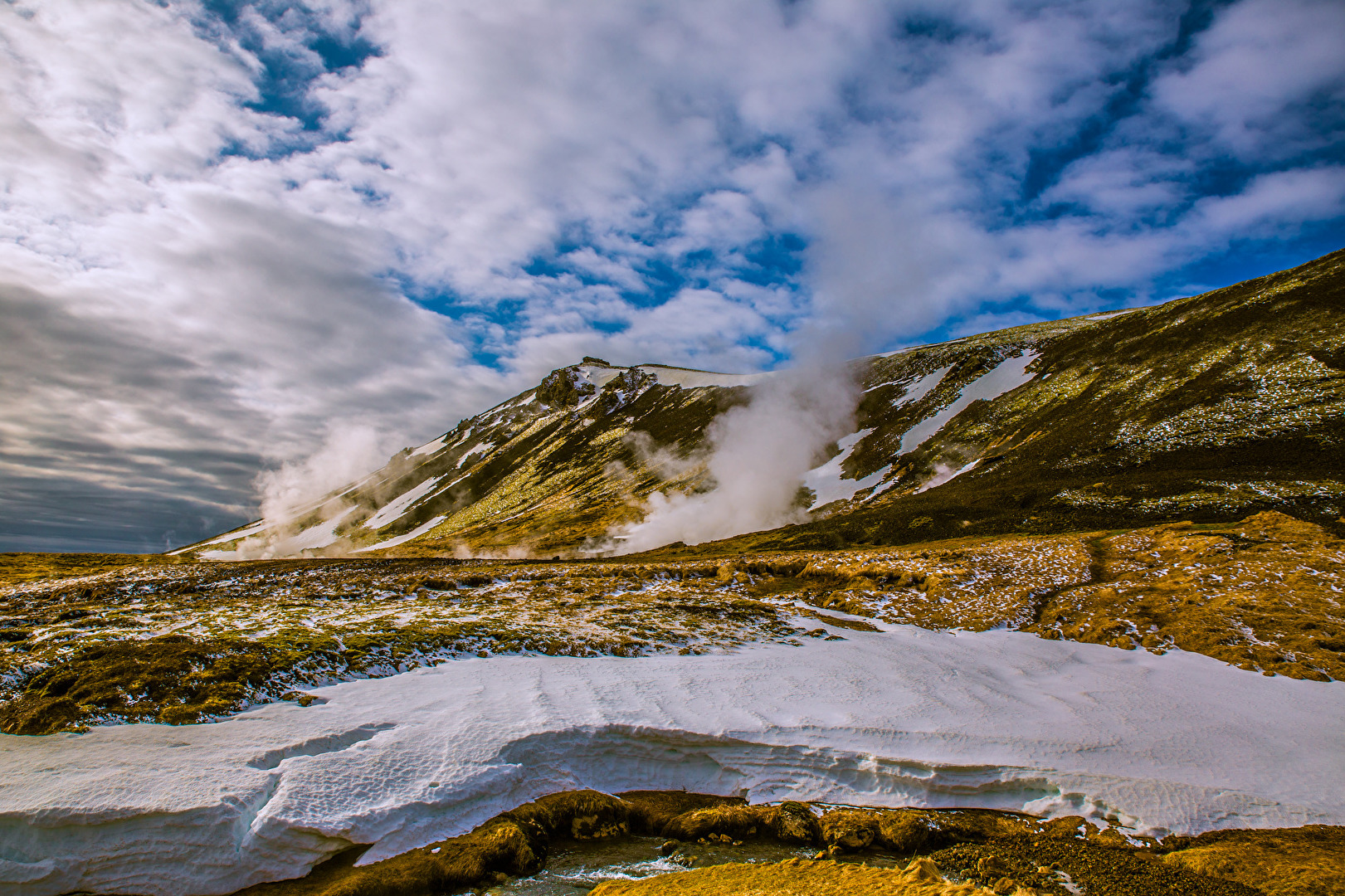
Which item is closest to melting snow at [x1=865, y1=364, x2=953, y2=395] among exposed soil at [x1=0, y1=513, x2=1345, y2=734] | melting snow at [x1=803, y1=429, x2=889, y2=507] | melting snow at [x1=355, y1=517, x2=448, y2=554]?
melting snow at [x1=803, y1=429, x2=889, y2=507]

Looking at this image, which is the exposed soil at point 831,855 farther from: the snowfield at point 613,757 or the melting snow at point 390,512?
the melting snow at point 390,512

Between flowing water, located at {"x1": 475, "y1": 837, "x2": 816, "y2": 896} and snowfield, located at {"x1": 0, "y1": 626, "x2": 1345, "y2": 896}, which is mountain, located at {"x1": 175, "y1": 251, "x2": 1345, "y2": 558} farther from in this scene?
flowing water, located at {"x1": 475, "y1": 837, "x2": 816, "y2": 896}

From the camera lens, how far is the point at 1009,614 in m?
33.4

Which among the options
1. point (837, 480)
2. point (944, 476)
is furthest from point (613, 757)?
point (837, 480)

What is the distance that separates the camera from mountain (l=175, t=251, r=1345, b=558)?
55.7 metres

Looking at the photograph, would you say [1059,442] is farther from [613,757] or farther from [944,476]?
[613,757]

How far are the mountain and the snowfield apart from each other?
130 feet

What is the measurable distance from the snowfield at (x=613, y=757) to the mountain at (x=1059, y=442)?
3965 cm

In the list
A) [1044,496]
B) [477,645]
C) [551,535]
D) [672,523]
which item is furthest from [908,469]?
[477,645]

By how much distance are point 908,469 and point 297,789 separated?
9116 centimetres

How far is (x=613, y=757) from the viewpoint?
14.8 meters

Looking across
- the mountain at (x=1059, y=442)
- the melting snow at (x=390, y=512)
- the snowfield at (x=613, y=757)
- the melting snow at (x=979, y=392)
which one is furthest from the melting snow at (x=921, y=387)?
the melting snow at (x=390, y=512)

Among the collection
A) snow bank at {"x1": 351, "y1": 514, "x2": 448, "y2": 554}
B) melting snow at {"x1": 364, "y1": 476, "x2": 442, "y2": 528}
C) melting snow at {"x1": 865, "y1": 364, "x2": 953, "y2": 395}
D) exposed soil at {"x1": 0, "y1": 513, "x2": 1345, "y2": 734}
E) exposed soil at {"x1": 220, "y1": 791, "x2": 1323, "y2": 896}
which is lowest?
exposed soil at {"x1": 220, "y1": 791, "x2": 1323, "y2": 896}

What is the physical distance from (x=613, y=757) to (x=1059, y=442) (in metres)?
82.6
